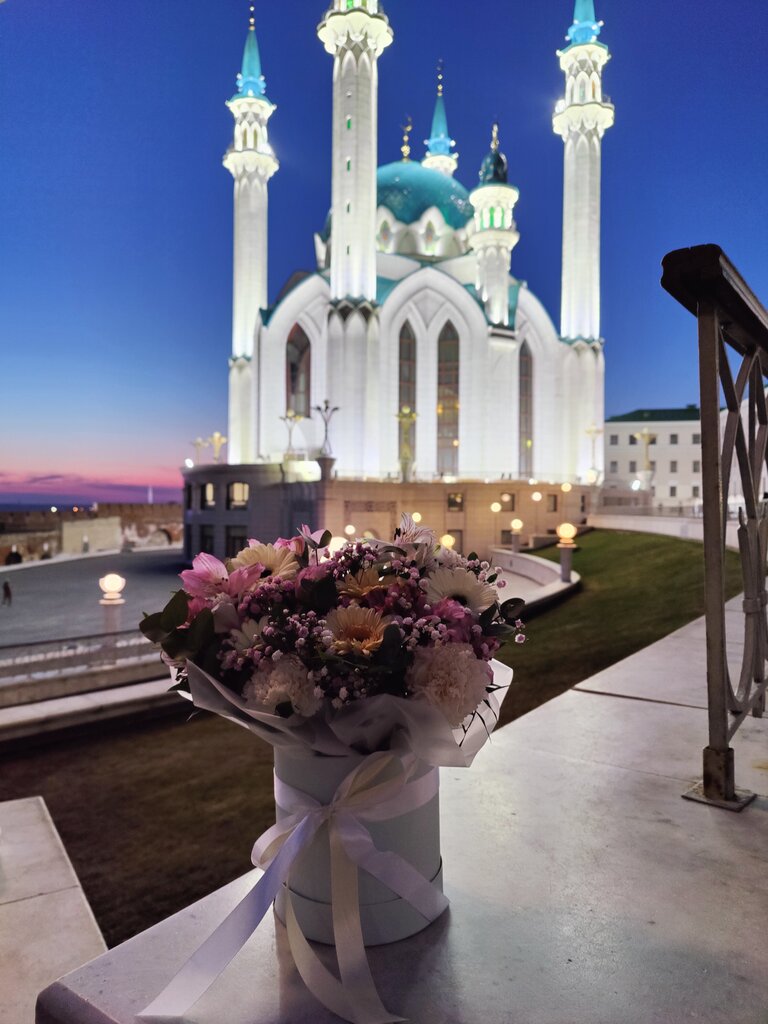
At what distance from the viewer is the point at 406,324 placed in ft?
151

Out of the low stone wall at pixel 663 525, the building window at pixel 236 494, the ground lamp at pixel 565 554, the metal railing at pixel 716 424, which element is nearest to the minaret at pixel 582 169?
the low stone wall at pixel 663 525

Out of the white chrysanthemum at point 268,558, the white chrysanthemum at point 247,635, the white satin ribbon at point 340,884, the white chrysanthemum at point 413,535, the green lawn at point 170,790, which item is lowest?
the green lawn at point 170,790

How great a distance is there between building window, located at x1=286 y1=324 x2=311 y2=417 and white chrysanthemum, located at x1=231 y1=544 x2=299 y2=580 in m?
46.5

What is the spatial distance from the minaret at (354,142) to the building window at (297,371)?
323 inches

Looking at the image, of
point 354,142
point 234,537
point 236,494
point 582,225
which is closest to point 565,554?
point 234,537

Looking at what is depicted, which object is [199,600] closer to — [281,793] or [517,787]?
[281,793]

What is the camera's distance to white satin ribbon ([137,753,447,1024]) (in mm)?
1606

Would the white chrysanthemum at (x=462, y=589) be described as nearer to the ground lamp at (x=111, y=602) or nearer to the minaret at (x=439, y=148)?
the ground lamp at (x=111, y=602)

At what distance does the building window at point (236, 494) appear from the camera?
41.8 m

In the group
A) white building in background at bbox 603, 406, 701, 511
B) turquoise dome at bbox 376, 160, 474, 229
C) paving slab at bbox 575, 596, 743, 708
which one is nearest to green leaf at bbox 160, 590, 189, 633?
paving slab at bbox 575, 596, 743, 708

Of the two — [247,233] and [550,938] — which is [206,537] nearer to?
[247,233]

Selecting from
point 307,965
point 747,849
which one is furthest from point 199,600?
point 747,849

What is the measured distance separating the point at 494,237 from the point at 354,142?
11.0 m

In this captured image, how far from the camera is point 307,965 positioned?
1.68 m
